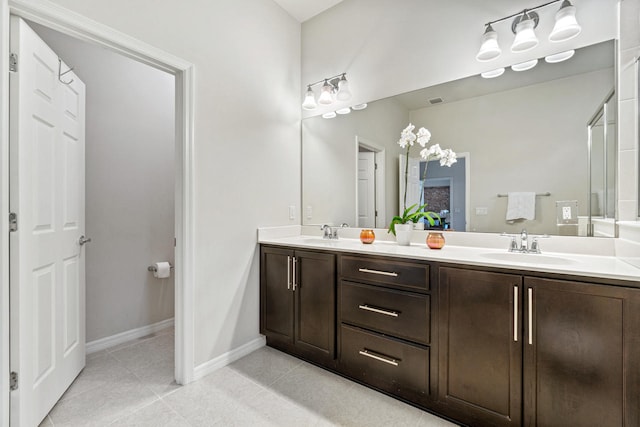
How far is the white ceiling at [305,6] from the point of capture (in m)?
2.63

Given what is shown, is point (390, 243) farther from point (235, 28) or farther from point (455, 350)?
point (235, 28)

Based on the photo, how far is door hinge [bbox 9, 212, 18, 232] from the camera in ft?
4.49

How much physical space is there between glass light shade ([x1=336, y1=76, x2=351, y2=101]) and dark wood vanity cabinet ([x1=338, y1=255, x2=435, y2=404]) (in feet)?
4.78

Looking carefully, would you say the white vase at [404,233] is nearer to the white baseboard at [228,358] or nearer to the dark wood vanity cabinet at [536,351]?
the dark wood vanity cabinet at [536,351]

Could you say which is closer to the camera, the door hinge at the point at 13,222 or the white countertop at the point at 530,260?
the white countertop at the point at 530,260

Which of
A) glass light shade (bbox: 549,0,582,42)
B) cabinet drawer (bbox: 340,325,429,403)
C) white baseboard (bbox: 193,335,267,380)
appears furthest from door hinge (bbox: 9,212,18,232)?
glass light shade (bbox: 549,0,582,42)

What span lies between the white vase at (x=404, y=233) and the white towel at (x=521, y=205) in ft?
2.04

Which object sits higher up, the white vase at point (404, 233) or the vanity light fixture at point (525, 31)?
the vanity light fixture at point (525, 31)

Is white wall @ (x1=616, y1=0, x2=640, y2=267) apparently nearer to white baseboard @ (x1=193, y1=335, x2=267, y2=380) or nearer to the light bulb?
the light bulb

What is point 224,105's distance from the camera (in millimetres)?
2219

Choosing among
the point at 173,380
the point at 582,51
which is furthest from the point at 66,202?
the point at 582,51

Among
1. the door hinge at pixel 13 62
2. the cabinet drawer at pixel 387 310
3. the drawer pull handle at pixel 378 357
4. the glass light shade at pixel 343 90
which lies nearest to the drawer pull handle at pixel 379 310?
the cabinet drawer at pixel 387 310

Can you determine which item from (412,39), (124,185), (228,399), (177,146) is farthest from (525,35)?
→ (124,185)

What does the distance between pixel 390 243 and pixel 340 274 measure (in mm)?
Result: 554
